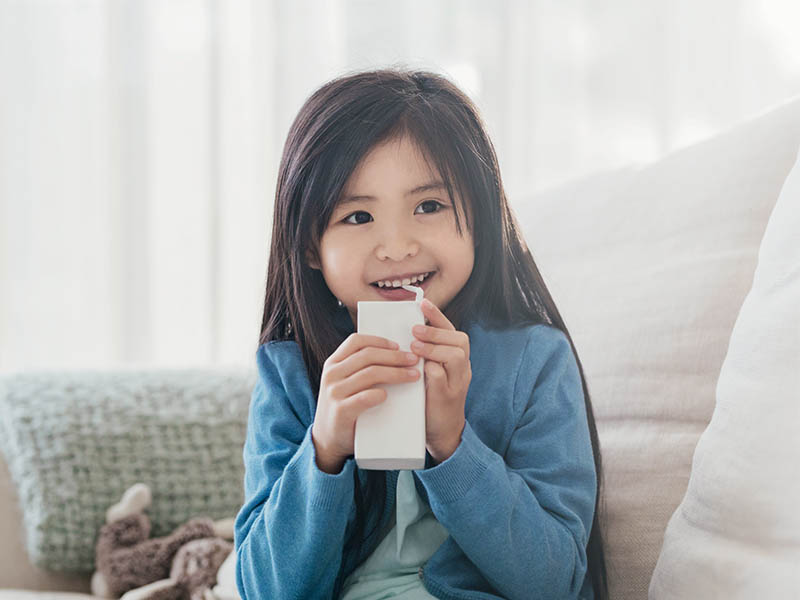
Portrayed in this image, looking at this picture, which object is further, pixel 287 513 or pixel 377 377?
pixel 287 513

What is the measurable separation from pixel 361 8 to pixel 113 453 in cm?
130

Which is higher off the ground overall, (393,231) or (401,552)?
(393,231)

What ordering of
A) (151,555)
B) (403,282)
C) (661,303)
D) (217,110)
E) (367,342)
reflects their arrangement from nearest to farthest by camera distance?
(367,342), (403,282), (661,303), (151,555), (217,110)

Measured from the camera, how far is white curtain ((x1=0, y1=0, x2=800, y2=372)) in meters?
1.94

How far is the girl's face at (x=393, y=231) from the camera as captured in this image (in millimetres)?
736

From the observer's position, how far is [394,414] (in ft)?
2.05

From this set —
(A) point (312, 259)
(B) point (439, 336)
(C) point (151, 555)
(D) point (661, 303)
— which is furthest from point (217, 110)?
(B) point (439, 336)

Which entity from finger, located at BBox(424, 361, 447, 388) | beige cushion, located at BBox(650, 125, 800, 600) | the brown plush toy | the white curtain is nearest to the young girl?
finger, located at BBox(424, 361, 447, 388)

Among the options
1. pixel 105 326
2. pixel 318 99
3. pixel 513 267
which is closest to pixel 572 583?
pixel 513 267

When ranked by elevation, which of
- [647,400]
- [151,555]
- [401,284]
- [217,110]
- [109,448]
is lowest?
[151,555]

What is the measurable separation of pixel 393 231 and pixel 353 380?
0.16 meters

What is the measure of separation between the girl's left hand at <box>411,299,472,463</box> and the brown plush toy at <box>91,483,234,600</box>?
1.66ft

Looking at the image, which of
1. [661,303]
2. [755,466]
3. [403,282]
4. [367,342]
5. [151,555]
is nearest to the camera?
[755,466]

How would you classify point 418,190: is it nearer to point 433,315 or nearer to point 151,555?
point 433,315
